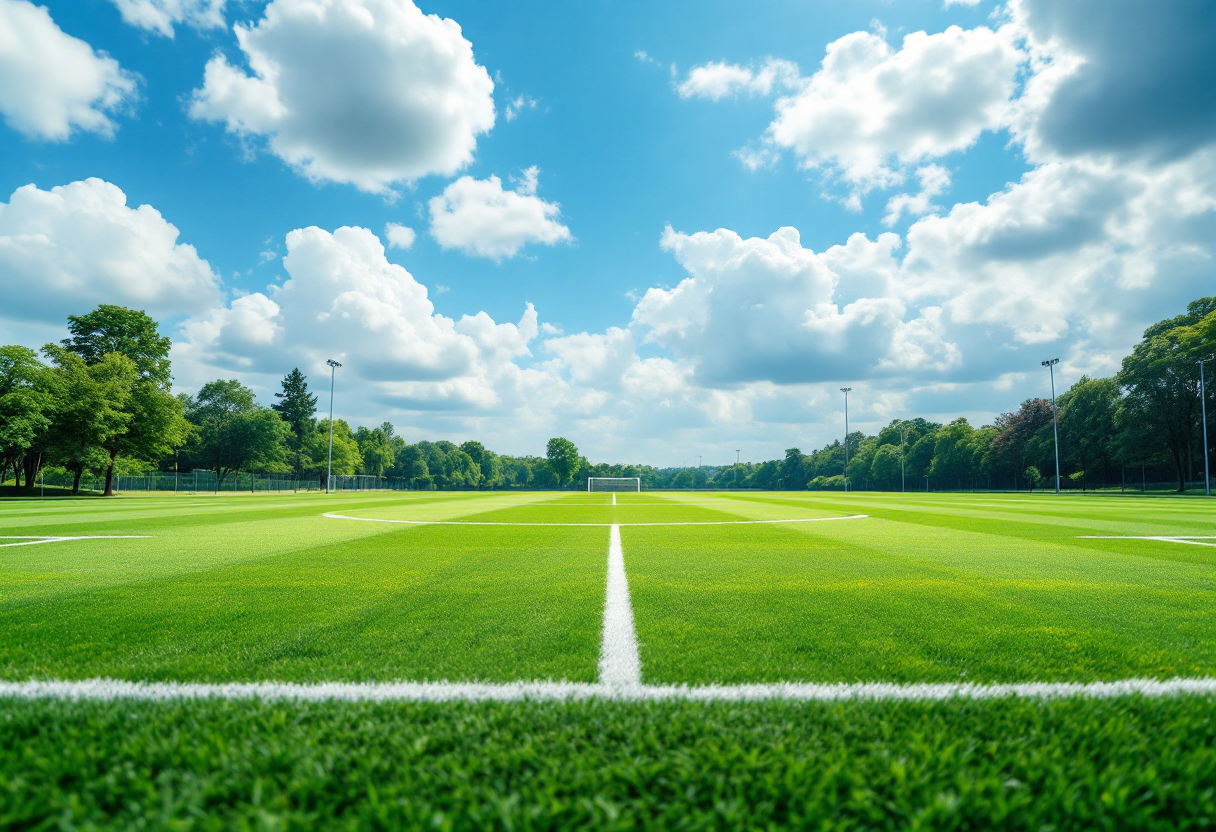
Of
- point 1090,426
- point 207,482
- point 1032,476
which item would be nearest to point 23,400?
point 207,482

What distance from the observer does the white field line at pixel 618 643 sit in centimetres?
239

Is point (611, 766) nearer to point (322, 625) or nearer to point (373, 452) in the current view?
point (322, 625)

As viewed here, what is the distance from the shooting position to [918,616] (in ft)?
11.5

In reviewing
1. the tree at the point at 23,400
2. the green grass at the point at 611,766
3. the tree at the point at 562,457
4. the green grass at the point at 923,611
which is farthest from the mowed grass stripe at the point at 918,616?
the tree at the point at 562,457

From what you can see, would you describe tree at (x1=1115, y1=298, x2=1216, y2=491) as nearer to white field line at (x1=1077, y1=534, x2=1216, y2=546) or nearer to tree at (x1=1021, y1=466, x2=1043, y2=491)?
tree at (x1=1021, y1=466, x2=1043, y2=491)

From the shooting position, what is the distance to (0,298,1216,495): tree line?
30.3 m

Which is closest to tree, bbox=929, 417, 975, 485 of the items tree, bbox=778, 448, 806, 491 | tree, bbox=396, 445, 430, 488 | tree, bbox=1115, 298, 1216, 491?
tree, bbox=1115, 298, 1216, 491

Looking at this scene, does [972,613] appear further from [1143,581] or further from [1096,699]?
[1143,581]

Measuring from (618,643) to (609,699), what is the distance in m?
0.84

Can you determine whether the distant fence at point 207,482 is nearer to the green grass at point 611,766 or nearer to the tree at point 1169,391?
the green grass at point 611,766

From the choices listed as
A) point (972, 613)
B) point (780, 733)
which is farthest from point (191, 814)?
point (972, 613)

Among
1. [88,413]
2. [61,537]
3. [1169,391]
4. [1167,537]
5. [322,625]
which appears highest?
[1169,391]

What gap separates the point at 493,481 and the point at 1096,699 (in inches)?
5580

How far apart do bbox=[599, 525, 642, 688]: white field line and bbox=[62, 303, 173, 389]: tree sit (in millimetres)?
47483
